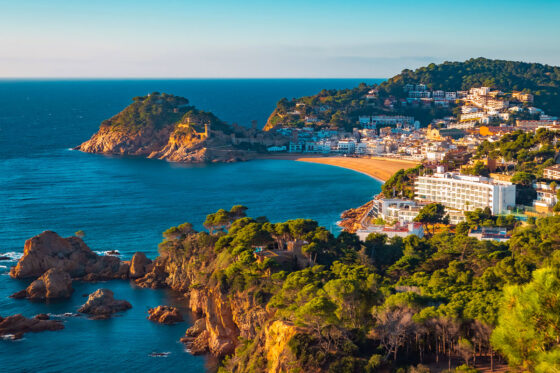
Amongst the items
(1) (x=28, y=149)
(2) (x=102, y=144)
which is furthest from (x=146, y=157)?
(1) (x=28, y=149)

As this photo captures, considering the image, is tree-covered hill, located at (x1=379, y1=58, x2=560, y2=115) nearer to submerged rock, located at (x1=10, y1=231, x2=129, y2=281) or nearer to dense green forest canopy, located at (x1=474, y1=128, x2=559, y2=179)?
dense green forest canopy, located at (x1=474, y1=128, x2=559, y2=179)

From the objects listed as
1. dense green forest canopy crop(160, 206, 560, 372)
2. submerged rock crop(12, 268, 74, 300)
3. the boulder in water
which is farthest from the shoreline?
submerged rock crop(12, 268, 74, 300)

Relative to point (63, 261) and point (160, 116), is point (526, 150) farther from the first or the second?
point (160, 116)

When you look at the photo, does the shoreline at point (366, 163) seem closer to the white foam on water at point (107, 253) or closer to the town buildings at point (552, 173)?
the town buildings at point (552, 173)

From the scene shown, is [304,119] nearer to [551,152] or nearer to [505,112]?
[505,112]

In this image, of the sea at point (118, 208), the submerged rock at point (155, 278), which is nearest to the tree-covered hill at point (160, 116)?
the sea at point (118, 208)

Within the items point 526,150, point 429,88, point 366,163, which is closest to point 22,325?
point 526,150
